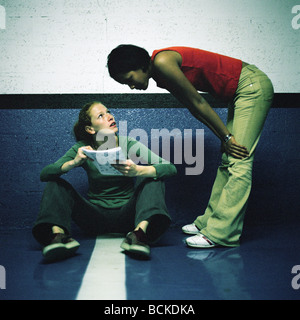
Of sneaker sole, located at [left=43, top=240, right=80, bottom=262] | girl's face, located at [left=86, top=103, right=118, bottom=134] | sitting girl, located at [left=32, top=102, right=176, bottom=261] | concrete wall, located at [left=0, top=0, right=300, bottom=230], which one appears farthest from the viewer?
concrete wall, located at [left=0, top=0, right=300, bottom=230]

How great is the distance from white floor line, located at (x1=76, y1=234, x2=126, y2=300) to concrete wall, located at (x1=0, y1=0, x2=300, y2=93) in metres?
1.24

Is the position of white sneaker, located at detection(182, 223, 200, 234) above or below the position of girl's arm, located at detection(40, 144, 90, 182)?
below

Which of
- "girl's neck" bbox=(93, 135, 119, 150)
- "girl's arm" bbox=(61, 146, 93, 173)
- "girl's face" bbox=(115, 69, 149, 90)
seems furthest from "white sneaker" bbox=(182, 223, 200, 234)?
"girl's face" bbox=(115, 69, 149, 90)

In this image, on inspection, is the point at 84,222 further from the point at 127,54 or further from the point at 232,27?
the point at 232,27

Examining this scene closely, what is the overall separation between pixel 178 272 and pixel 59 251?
57 cm

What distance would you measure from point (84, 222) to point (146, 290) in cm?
79

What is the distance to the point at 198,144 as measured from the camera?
240 cm

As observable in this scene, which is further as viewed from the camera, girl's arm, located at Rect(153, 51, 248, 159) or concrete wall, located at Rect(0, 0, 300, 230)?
concrete wall, located at Rect(0, 0, 300, 230)

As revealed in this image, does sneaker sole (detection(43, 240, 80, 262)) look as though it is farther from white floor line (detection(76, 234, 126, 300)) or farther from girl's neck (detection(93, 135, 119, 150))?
girl's neck (detection(93, 135, 119, 150))

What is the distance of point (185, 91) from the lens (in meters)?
1.57

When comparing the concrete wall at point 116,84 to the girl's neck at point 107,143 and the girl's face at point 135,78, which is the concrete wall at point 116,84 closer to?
the girl's neck at point 107,143

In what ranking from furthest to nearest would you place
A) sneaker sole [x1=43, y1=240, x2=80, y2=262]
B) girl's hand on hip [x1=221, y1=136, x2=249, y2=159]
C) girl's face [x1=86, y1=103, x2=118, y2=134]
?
girl's face [x1=86, y1=103, x2=118, y2=134] < girl's hand on hip [x1=221, y1=136, x2=249, y2=159] < sneaker sole [x1=43, y1=240, x2=80, y2=262]

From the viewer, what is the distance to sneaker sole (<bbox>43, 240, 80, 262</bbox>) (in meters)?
1.45

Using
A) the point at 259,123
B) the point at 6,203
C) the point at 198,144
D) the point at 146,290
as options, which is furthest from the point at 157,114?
the point at 146,290
